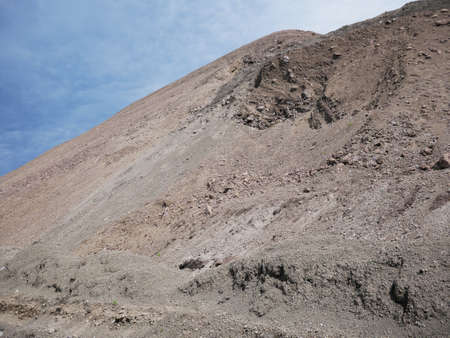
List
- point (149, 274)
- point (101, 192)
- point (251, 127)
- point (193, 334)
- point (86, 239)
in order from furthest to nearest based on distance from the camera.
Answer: point (101, 192), point (251, 127), point (86, 239), point (149, 274), point (193, 334)

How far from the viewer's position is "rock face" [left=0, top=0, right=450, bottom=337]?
562cm

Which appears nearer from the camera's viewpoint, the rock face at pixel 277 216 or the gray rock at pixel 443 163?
the rock face at pixel 277 216

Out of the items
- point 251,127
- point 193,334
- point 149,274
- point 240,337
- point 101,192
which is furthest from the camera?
point 101,192

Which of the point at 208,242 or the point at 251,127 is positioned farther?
the point at 251,127

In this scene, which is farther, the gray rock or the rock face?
the gray rock

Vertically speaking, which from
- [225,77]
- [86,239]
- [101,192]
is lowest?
[86,239]

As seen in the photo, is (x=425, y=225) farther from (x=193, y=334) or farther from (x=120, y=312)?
(x=120, y=312)

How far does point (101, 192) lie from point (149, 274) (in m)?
9.99

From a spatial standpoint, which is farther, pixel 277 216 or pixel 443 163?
pixel 277 216

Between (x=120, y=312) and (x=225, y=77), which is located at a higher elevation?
(x=225, y=77)

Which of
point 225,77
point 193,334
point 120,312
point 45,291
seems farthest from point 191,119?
point 193,334

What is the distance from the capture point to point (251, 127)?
15617 mm

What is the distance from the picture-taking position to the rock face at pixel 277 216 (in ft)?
18.4

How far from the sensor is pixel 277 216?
901 cm
